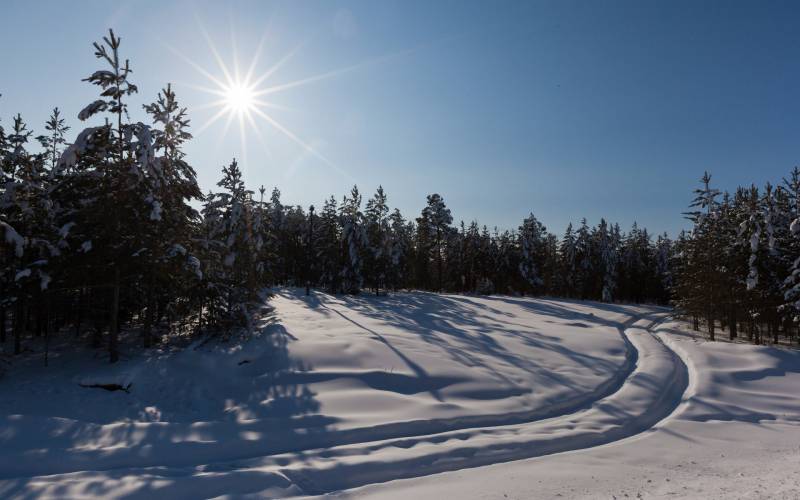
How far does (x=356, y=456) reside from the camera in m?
8.98

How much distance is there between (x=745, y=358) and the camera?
18984 mm

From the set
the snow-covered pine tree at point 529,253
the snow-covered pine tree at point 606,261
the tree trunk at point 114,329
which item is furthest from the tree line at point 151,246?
the snow-covered pine tree at point 529,253

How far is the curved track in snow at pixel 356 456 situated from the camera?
772cm

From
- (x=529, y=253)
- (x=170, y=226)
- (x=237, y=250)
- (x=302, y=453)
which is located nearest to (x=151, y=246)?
(x=170, y=226)

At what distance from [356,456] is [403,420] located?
7.21 feet

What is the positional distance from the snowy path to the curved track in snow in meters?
0.02

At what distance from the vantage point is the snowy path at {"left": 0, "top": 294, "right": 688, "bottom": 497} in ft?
25.3

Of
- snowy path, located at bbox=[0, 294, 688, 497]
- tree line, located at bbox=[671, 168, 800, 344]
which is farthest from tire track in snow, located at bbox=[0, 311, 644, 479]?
tree line, located at bbox=[671, 168, 800, 344]

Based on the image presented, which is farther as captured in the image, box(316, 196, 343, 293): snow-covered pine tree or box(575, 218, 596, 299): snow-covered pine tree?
box(575, 218, 596, 299): snow-covered pine tree

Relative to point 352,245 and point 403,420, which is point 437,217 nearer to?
point 352,245

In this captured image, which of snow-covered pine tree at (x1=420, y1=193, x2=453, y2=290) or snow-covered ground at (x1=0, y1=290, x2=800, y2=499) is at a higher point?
snow-covered pine tree at (x1=420, y1=193, x2=453, y2=290)

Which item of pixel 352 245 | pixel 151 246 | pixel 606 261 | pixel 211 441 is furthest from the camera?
pixel 606 261

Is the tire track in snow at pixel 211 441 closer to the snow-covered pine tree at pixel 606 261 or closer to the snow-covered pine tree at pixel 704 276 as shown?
the snow-covered pine tree at pixel 704 276

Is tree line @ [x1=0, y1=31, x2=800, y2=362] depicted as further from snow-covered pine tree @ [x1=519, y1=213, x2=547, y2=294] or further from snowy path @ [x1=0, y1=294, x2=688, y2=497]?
snow-covered pine tree @ [x1=519, y1=213, x2=547, y2=294]
